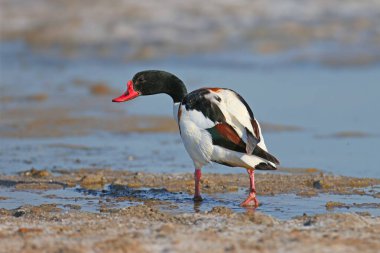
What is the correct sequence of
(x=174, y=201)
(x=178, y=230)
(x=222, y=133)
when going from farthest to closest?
1. (x=174, y=201)
2. (x=222, y=133)
3. (x=178, y=230)

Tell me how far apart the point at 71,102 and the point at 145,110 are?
→ 152 cm

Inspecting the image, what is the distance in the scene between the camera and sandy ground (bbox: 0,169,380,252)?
568cm

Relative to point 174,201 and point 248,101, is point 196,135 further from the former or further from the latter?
point 248,101

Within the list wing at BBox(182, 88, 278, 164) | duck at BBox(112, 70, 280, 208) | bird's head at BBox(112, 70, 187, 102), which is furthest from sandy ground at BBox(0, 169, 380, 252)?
bird's head at BBox(112, 70, 187, 102)

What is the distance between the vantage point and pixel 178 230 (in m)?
6.17

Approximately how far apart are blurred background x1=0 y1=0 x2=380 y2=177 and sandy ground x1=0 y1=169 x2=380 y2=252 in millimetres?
2483

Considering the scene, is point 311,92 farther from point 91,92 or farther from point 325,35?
point 325,35

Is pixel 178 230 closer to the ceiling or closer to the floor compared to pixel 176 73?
closer to the floor

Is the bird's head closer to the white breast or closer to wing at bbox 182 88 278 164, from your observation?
wing at bbox 182 88 278 164

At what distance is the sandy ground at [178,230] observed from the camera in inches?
224

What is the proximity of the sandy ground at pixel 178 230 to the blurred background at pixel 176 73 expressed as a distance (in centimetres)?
248

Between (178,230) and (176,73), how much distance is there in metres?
11.0

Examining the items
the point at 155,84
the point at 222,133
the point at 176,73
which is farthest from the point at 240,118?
the point at 176,73

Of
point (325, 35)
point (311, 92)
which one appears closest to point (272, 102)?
point (311, 92)
